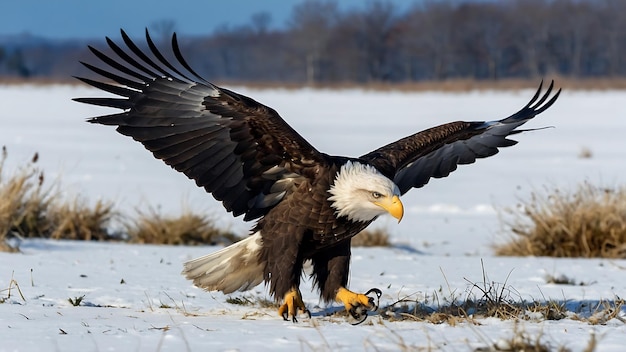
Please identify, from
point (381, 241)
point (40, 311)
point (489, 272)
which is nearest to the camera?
point (40, 311)

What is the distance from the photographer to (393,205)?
183 inches

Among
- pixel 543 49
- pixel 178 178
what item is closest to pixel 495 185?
pixel 178 178

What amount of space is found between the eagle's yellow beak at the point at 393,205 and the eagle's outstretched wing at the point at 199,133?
1.64 ft

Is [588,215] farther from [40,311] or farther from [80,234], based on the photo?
[40,311]

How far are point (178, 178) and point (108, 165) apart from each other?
→ 5.84 ft

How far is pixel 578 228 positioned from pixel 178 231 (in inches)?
143

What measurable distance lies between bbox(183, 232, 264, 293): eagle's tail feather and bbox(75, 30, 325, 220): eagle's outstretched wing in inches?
11.9

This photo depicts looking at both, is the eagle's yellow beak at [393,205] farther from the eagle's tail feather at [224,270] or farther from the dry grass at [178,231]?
the dry grass at [178,231]

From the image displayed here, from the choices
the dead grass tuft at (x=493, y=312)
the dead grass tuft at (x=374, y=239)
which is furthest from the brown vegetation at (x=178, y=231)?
the dead grass tuft at (x=493, y=312)

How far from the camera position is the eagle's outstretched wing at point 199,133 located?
5.11 m

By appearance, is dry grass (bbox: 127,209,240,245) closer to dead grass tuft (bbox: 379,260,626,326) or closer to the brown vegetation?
the brown vegetation

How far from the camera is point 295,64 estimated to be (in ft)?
320

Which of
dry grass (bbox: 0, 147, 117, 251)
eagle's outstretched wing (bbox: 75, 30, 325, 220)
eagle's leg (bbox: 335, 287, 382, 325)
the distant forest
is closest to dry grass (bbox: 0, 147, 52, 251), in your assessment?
dry grass (bbox: 0, 147, 117, 251)

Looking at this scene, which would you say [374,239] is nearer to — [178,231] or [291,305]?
[178,231]
